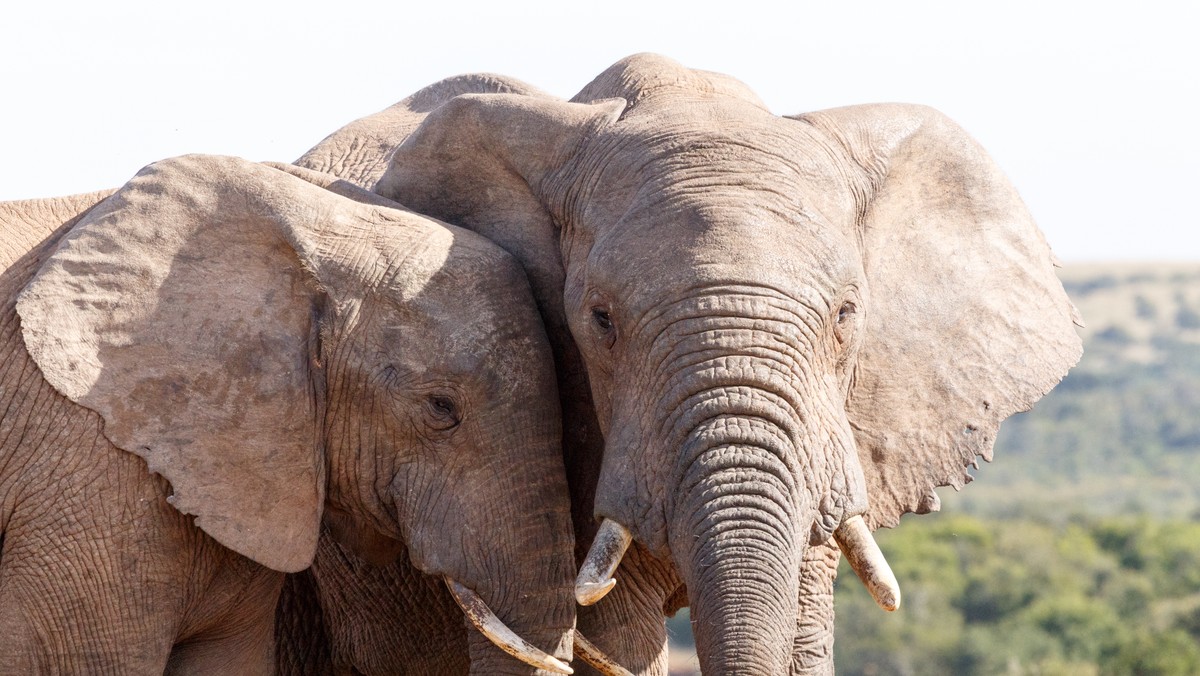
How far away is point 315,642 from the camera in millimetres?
6793

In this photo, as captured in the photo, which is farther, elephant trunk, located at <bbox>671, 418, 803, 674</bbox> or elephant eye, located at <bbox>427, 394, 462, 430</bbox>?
elephant eye, located at <bbox>427, 394, 462, 430</bbox>

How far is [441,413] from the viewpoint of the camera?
207 inches

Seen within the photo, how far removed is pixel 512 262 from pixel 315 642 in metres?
2.01

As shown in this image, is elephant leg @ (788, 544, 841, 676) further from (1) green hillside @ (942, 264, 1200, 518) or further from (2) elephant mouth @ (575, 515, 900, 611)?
(1) green hillside @ (942, 264, 1200, 518)

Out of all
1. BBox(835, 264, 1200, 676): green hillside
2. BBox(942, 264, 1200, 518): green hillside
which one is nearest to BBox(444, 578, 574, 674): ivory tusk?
BBox(835, 264, 1200, 676): green hillside

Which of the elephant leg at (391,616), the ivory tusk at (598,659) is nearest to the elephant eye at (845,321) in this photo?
the ivory tusk at (598,659)

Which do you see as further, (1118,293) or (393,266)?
(1118,293)

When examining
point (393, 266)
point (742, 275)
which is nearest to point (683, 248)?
point (742, 275)

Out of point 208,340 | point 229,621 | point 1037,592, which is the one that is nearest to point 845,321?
point 208,340

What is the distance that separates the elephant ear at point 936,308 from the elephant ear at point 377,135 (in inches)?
63.9

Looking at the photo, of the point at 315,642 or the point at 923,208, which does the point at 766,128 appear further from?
the point at 315,642

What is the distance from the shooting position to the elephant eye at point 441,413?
207 inches

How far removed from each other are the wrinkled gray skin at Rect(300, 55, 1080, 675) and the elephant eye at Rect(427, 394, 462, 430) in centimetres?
39

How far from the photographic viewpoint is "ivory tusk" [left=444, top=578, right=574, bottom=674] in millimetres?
5164
